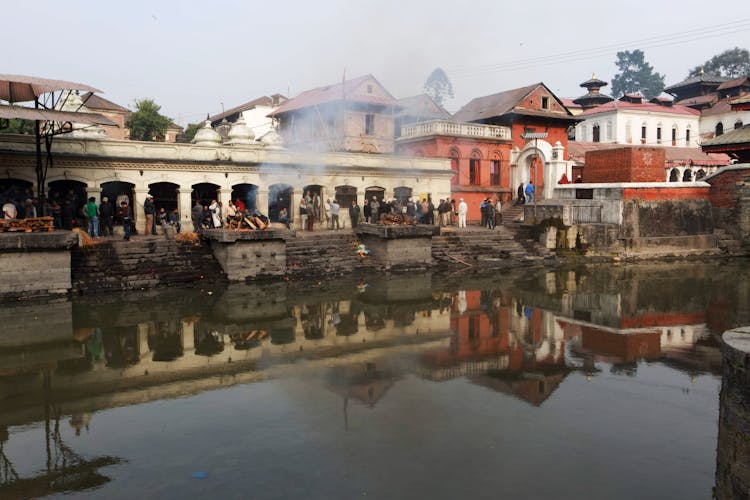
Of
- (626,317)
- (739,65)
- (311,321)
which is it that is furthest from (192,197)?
(739,65)

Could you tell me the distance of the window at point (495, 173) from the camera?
31797mm

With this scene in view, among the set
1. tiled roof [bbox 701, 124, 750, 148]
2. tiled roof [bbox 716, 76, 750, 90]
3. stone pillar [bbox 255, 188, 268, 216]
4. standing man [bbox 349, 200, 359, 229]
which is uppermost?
tiled roof [bbox 716, 76, 750, 90]

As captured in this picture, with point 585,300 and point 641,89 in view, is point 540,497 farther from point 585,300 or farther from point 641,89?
point 641,89

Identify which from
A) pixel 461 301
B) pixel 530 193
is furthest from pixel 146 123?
pixel 461 301

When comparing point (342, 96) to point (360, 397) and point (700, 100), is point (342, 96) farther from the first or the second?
point (700, 100)

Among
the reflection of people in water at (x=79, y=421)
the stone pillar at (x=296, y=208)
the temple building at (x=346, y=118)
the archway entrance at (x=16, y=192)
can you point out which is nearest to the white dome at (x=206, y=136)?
the stone pillar at (x=296, y=208)

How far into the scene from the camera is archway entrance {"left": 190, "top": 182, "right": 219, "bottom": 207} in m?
24.8

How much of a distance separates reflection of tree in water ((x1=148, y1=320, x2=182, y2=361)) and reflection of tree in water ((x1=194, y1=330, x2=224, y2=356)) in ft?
1.09

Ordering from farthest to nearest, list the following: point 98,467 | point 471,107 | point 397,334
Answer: point 471,107 → point 397,334 → point 98,467

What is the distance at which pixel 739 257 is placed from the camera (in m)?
26.1

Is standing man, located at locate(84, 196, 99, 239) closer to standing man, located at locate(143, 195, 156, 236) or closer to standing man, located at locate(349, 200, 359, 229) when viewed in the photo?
standing man, located at locate(143, 195, 156, 236)

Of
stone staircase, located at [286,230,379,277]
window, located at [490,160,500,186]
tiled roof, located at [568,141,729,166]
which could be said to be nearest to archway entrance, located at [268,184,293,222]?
stone staircase, located at [286,230,379,277]

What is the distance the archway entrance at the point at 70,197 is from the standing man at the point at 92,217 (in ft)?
1.64

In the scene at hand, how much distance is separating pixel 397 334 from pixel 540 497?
22.6 ft
